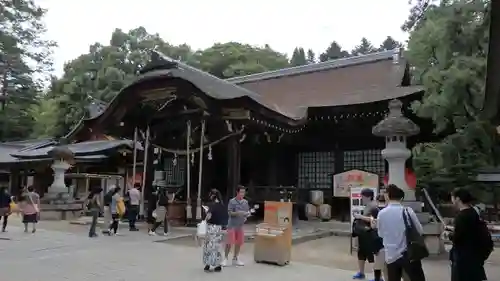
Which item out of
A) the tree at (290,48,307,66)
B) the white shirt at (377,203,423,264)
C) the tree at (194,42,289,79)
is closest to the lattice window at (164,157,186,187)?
the white shirt at (377,203,423,264)

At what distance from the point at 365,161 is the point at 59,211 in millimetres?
11942

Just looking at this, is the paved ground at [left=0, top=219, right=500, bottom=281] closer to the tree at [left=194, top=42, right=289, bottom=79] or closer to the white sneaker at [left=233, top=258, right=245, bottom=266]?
the white sneaker at [left=233, top=258, right=245, bottom=266]

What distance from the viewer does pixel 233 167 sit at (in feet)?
43.7

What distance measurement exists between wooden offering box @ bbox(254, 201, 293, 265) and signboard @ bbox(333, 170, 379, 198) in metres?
6.49

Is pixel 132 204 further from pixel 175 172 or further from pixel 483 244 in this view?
pixel 483 244

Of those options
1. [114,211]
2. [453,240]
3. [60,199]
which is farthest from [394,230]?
[60,199]

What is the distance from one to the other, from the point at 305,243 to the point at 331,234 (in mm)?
1708

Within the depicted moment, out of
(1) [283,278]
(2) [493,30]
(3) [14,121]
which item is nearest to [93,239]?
(1) [283,278]

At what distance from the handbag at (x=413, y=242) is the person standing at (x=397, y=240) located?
2 centimetres

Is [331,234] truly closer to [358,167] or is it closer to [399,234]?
[358,167]

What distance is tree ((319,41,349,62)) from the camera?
6362 centimetres

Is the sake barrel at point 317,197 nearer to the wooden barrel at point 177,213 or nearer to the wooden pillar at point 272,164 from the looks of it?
the wooden pillar at point 272,164

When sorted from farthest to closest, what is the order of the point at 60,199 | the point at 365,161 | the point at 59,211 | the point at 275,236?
the point at 60,199, the point at 59,211, the point at 365,161, the point at 275,236

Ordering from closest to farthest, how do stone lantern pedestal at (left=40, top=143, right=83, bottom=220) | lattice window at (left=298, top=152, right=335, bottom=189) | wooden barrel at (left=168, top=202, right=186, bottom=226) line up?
wooden barrel at (left=168, top=202, right=186, bottom=226)
lattice window at (left=298, top=152, right=335, bottom=189)
stone lantern pedestal at (left=40, top=143, right=83, bottom=220)
